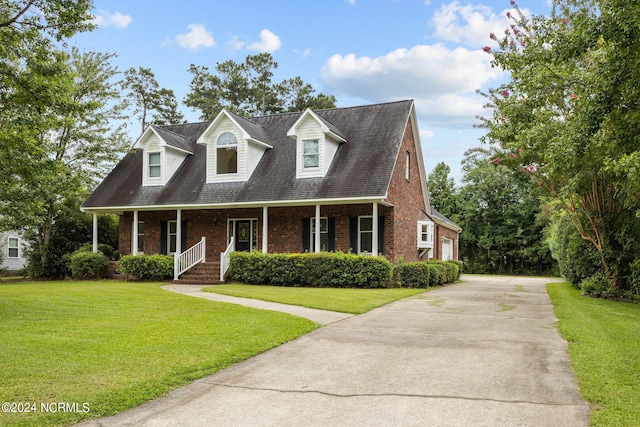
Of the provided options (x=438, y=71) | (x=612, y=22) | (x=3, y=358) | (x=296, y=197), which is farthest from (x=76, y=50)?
(x=612, y=22)

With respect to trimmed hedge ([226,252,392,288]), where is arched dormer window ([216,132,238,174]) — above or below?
above

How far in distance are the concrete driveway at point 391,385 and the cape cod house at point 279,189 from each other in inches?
405

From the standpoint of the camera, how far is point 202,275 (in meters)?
19.7

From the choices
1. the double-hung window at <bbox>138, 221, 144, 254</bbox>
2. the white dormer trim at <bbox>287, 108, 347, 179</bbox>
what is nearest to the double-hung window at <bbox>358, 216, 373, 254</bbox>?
the white dormer trim at <bbox>287, 108, 347, 179</bbox>

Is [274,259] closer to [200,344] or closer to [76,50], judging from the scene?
[200,344]

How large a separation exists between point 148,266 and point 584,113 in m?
16.8

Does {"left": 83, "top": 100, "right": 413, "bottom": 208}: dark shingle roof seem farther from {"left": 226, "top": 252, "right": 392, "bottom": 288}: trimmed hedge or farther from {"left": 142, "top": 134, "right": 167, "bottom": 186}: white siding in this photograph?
{"left": 226, "top": 252, "right": 392, "bottom": 288}: trimmed hedge

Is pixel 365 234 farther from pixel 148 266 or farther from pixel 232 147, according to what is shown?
pixel 148 266

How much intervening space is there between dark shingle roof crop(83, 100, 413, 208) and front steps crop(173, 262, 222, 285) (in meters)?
2.56

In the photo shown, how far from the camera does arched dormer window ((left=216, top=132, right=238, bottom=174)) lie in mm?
21266

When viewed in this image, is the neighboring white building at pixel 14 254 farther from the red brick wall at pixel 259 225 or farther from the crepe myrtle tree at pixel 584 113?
the crepe myrtle tree at pixel 584 113

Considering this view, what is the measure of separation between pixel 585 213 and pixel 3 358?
16135 millimetres

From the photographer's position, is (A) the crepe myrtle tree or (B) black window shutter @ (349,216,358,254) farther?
(B) black window shutter @ (349,216,358,254)

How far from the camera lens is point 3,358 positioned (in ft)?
19.3
